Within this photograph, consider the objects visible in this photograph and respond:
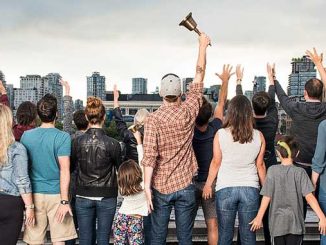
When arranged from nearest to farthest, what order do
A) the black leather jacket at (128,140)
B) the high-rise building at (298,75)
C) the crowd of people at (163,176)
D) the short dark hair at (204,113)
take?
the crowd of people at (163,176)
the short dark hair at (204,113)
the black leather jacket at (128,140)
the high-rise building at (298,75)

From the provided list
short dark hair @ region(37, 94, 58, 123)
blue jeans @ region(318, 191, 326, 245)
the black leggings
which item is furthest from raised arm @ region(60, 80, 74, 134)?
blue jeans @ region(318, 191, 326, 245)

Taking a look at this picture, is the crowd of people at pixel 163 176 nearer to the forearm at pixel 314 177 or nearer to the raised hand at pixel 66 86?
the forearm at pixel 314 177

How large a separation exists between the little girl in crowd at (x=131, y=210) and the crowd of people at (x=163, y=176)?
0.01 metres

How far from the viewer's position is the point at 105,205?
20.0 ft

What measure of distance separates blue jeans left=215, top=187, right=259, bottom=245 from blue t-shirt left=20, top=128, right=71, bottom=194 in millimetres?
1666

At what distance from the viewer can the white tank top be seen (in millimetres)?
5789

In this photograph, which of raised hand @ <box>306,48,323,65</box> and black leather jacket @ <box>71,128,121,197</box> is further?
raised hand @ <box>306,48,323,65</box>

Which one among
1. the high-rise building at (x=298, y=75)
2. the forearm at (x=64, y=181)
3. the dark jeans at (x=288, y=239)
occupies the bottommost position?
the dark jeans at (x=288, y=239)

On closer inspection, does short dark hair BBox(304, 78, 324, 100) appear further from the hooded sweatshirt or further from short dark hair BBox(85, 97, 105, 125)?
short dark hair BBox(85, 97, 105, 125)

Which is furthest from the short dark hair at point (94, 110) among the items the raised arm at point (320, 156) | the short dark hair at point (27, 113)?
the raised arm at point (320, 156)

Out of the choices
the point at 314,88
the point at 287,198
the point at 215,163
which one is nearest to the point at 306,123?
the point at 314,88

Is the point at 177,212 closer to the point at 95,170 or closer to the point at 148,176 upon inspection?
the point at 148,176

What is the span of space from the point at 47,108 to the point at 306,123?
113 inches

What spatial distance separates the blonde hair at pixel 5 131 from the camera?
5.46m
